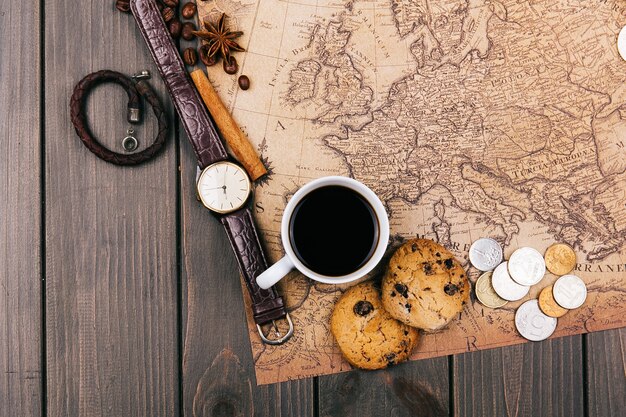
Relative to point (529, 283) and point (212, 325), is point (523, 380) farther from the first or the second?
point (212, 325)

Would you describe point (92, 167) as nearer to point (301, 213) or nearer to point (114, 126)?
point (114, 126)

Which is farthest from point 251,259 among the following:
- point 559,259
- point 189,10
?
point 559,259

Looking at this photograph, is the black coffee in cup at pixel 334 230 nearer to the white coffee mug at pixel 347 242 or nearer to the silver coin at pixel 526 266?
the white coffee mug at pixel 347 242

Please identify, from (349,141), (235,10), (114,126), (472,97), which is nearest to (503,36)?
(472,97)

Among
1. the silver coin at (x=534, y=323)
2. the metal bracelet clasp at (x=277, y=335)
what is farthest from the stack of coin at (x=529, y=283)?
the metal bracelet clasp at (x=277, y=335)

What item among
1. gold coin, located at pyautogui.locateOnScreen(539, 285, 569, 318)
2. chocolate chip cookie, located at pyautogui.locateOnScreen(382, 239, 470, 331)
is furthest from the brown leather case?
gold coin, located at pyautogui.locateOnScreen(539, 285, 569, 318)

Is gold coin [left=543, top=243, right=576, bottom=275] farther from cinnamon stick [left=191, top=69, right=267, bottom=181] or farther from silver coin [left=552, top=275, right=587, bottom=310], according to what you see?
cinnamon stick [left=191, top=69, right=267, bottom=181]
